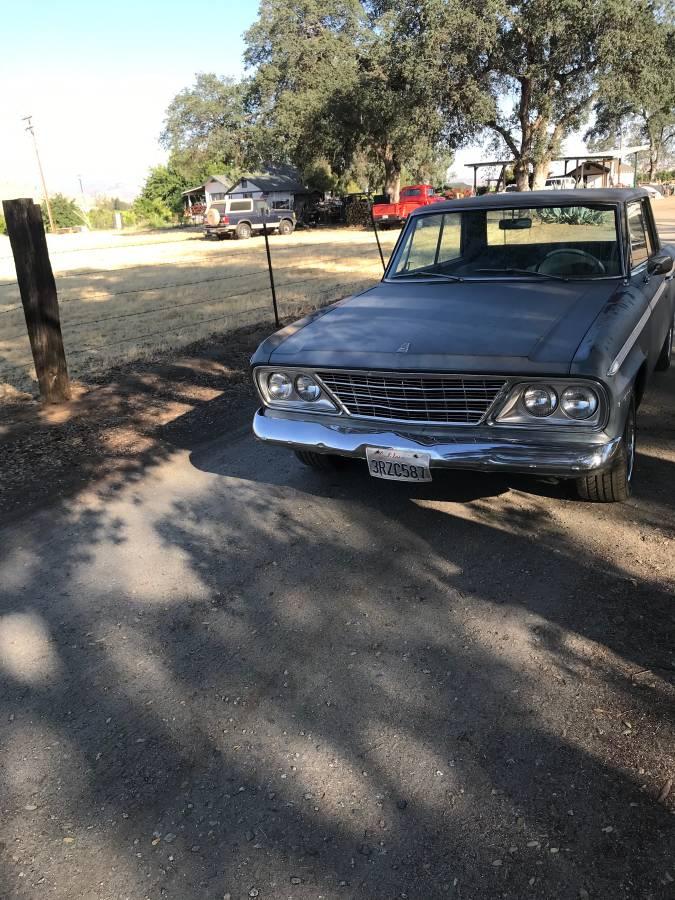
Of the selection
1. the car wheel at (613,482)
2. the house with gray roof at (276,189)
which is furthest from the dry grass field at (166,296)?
the house with gray roof at (276,189)

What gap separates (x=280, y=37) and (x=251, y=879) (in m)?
43.6

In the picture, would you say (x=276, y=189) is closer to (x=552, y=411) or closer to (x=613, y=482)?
(x=613, y=482)

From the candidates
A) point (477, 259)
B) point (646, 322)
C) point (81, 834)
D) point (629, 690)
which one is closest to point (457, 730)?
point (629, 690)

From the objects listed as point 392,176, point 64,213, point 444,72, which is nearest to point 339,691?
point 444,72

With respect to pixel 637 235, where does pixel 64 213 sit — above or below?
above

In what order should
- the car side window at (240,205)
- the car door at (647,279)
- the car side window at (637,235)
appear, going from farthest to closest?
1. the car side window at (240,205)
2. the car side window at (637,235)
3. the car door at (647,279)

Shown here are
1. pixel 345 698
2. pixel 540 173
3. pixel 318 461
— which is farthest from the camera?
pixel 540 173

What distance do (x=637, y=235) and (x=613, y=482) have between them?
7.08ft

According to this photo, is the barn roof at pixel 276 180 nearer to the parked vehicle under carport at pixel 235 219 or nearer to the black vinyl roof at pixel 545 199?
the parked vehicle under carport at pixel 235 219

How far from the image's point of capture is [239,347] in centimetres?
896

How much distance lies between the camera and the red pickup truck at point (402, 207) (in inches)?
1367

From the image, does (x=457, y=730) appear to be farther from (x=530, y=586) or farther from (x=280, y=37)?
(x=280, y=37)

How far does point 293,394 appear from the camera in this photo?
4.01 metres

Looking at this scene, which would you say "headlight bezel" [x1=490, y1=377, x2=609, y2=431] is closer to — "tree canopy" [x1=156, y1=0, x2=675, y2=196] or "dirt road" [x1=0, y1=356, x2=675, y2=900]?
"dirt road" [x1=0, y1=356, x2=675, y2=900]
